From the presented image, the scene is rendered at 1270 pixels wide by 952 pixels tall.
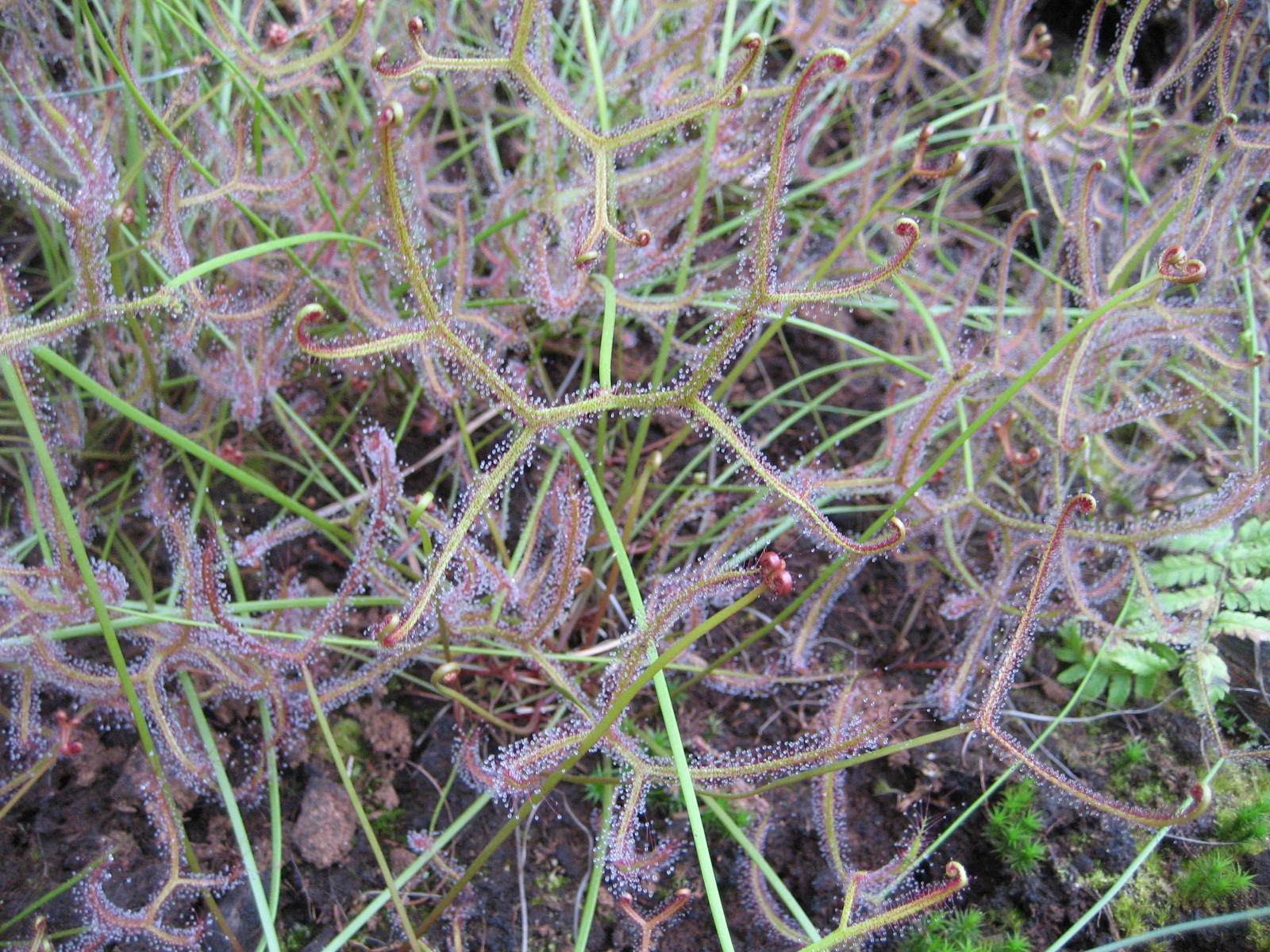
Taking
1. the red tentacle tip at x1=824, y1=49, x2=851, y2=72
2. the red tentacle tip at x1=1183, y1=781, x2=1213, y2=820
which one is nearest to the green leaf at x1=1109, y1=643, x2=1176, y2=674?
the red tentacle tip at x1=1183, y1=781, x2=1213, y2=820

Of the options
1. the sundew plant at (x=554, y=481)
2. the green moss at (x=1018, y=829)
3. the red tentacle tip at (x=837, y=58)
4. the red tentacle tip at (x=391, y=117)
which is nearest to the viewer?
the red tentacle tip at (x=391, y=117)

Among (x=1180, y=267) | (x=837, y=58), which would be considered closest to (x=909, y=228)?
(x=837, y=58)

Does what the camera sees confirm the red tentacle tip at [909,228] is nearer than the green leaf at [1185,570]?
Yes

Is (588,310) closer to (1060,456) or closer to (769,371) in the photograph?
→ (769,371)

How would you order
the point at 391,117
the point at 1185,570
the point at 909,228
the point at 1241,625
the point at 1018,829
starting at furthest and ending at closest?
the point at 1185,570
the point at 1241,625
the point at 1018,829
the point at 909,228
the point at 391,117

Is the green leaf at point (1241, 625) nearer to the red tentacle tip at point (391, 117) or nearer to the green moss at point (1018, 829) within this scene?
the green moss at point (1018, 829)

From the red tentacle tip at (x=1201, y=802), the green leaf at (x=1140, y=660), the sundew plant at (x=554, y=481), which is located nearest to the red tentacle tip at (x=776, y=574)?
the sundew plant at (x=554, y=481)

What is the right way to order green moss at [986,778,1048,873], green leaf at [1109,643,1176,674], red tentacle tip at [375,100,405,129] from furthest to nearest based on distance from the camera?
green leaf at [1109,643,1176,674]
green moss at [986,778,1048,873]
red tentacle tip at [375,100,405,129]

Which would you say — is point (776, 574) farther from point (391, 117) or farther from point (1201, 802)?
point (391, 117)

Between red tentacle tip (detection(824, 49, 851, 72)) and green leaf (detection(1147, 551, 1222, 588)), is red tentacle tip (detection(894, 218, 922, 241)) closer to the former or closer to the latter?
red tentacle tip (detection(824, 49, 851, 72))
